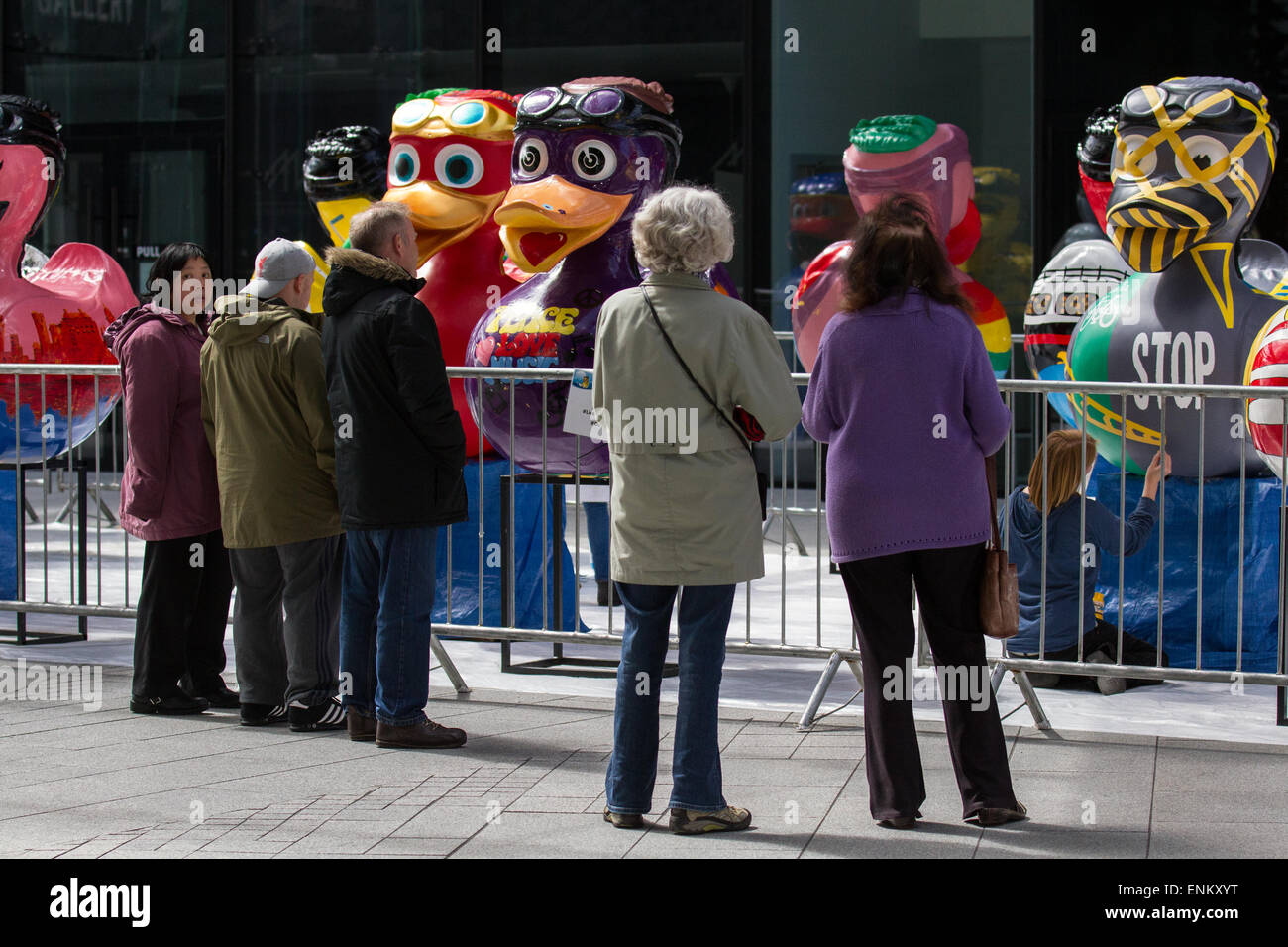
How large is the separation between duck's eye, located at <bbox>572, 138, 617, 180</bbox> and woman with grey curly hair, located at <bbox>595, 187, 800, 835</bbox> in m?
2.69

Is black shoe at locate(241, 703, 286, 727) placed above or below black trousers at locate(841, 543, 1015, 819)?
below

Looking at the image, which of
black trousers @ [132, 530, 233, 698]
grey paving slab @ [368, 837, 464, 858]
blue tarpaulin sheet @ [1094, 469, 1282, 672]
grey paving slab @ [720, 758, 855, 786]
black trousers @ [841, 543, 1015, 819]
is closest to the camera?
grey paving slab @ [368, 837, 464, 858]

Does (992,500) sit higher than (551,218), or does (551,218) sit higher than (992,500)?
(551,218)

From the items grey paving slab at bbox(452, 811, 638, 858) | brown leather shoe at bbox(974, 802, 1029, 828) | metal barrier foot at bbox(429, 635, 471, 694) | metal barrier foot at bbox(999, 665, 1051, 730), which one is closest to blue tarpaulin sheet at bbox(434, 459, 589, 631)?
metal barrier foot at bbox(429, 635, 471, 694)

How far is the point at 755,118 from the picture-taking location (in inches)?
510

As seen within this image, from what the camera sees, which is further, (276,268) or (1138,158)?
(1138,158)

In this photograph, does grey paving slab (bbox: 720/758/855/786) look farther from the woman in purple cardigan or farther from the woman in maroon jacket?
the woman in maroon jacket

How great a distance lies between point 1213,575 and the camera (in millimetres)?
7148

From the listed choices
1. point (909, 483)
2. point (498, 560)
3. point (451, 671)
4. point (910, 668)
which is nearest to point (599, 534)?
point (498, 560)

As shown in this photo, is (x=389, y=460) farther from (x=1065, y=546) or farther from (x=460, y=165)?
(x=460, y=165)

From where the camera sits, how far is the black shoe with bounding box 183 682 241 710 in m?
6.54

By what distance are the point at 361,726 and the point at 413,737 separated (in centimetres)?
24

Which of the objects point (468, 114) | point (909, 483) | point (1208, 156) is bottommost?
point (909, 483)
